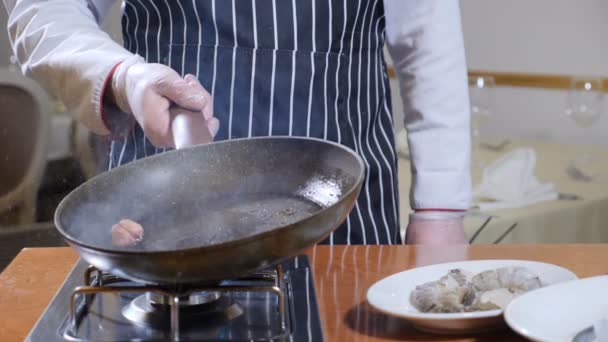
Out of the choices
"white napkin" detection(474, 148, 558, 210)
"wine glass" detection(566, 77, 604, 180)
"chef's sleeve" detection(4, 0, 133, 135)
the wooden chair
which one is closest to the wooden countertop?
"chef's sleeve" detection(4, 0, 133, 135)

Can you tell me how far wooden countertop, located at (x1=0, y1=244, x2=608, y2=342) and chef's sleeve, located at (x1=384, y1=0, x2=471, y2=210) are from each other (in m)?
0.39

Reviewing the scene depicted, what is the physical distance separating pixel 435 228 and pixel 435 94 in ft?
0.79

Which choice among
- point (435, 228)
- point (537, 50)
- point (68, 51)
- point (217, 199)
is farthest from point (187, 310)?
point (537, 50)

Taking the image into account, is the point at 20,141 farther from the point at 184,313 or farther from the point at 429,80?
the point at 184,313

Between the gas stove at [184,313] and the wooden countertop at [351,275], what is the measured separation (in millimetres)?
33

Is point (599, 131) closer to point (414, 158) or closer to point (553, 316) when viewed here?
point (414, 158)

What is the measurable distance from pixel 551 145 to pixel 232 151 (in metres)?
2.31

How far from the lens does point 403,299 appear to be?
3.25 feet

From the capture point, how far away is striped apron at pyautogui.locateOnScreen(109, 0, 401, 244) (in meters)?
1.52

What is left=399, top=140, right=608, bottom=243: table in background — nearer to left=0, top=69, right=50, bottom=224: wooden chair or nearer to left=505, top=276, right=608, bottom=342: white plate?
left=505, top=276, right=608, bottom=342: white plate

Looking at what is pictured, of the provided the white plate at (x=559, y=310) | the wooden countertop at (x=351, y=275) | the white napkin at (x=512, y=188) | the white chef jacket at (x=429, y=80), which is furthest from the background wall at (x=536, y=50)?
the white plate at (x=559, y=310)

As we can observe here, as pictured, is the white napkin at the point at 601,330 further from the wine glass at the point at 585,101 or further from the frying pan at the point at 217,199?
the wine glass at the point at 585,101

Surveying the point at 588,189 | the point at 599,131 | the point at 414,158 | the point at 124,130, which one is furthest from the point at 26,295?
the point at 599,131

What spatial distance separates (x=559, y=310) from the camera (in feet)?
3.02
